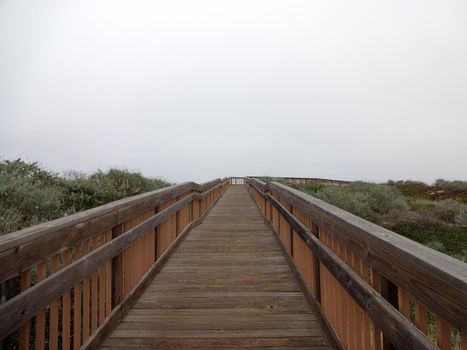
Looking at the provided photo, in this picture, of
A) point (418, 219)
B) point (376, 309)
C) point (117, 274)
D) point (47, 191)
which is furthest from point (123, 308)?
point (418, 219)

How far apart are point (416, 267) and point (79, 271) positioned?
2.03 metres

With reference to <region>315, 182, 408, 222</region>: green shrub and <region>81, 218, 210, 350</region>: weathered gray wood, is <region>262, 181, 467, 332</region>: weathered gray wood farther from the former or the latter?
<region>315, 182, 408, 222</region>: green shrub

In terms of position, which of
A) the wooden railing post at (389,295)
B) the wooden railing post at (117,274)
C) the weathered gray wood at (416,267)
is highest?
the weathered gray wood at (416,267)

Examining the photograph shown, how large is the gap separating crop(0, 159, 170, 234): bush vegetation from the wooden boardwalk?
248cm

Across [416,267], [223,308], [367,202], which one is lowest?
[223,308]

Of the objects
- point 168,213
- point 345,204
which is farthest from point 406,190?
point 168,213

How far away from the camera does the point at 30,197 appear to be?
5949 mm

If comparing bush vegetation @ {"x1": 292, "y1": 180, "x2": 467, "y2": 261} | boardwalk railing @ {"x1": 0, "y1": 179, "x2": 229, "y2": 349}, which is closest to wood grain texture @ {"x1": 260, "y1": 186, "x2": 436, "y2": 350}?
boardwalk railing @ {"x1": 0, "y1": 179, "x2": 229, "y2": 349}

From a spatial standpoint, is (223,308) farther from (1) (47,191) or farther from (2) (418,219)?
(2) (418,219)

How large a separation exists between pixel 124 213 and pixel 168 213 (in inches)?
67.8

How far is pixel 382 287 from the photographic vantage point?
1.75 meters

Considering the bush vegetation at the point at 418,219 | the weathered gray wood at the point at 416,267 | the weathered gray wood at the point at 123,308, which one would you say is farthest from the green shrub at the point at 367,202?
the weathered gray wood at the point at 416,267

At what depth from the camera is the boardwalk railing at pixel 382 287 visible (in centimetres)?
118

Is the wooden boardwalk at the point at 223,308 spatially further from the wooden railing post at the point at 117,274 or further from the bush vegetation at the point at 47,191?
the bush vegetation at the point at 47,191
